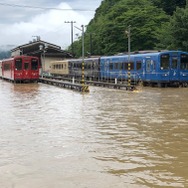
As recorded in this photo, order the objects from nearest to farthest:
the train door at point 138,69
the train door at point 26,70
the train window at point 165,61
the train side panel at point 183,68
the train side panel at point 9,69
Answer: the train window at point 165,61
the train side panel at point 183,68
the train door at point 138,69
the train door at point 26,70
the train side panel at point 9,69

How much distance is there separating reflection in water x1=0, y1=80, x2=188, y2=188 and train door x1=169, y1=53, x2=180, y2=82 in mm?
14845

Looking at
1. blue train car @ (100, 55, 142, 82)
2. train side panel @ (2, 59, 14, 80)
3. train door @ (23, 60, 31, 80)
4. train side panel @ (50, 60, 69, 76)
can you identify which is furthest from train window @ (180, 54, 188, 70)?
train side panel @ (50, 60, 69, 76)

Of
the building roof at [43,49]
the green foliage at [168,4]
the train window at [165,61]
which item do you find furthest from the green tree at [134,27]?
the train window at [165,61]

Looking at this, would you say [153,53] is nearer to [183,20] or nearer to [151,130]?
[183,20]

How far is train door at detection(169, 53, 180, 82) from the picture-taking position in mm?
30766

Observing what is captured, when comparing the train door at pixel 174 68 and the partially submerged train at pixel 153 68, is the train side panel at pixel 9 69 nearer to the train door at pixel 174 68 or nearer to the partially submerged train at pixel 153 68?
the partially submerged train at pixel 153 68

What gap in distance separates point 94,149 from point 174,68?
2282 centimetres

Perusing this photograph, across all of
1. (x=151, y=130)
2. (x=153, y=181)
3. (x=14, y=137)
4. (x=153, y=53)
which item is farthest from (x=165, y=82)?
(x=153, y=181)

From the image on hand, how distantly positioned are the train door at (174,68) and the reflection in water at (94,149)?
14.8 metres

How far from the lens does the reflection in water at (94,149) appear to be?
7.05m

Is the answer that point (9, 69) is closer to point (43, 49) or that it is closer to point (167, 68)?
point (167, 68)

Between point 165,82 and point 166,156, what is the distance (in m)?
22.8

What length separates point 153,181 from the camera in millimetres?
6852

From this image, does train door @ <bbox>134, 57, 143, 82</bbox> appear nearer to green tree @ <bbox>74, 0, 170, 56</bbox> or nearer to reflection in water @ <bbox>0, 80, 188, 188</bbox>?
reflection in water @ <bbox>0, 80, 188, 188</bbox>
